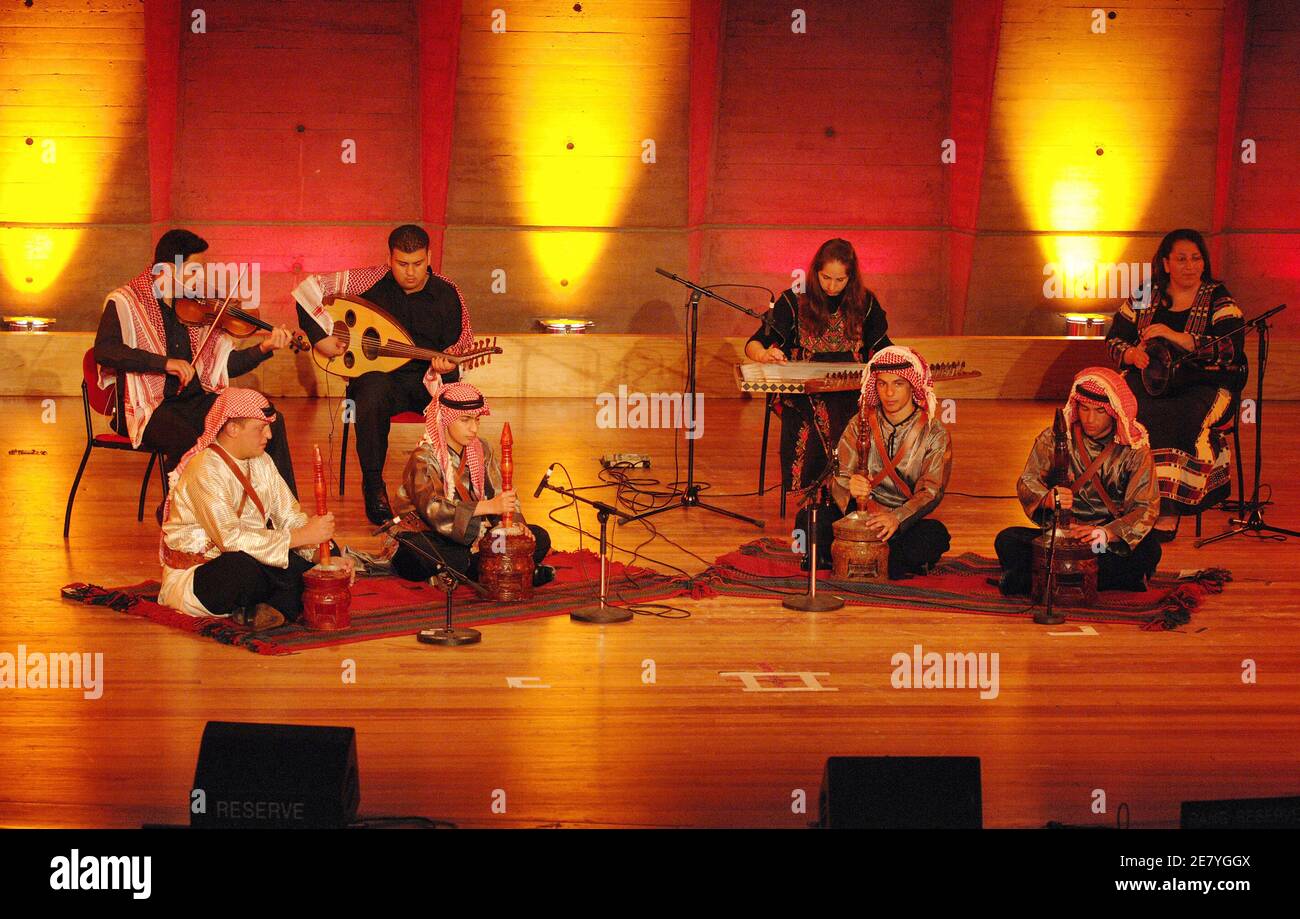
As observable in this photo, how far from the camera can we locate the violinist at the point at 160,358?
6824 millimetres

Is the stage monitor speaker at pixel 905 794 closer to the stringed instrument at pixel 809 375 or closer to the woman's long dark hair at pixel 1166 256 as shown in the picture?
the stringed instrument at pixel 809 375

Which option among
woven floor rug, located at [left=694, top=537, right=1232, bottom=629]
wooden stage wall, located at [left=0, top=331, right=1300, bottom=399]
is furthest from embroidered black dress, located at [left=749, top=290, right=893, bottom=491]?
wooden stage wall, located at [left=0, top=331, right=1300, bottom=399]

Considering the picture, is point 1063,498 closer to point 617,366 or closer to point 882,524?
point 882,524

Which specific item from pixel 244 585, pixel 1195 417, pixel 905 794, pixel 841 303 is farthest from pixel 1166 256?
pixel 905 794

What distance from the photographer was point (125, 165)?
1295cm

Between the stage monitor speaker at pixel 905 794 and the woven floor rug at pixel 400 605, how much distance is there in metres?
2.49

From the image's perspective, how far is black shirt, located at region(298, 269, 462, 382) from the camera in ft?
24.3

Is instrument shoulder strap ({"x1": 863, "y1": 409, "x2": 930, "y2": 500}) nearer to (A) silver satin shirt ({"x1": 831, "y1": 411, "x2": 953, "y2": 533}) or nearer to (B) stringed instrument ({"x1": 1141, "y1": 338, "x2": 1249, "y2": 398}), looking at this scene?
(A) silver satin shirt ({"x1": 831, "y1": 411, "x2": 953, "y2": 533})

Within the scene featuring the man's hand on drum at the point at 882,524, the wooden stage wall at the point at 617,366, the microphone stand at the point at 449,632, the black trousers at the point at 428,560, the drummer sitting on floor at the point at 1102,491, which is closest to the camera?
the microphone stand at the point at 449,632

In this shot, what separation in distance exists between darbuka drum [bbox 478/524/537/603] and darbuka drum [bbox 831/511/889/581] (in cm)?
129

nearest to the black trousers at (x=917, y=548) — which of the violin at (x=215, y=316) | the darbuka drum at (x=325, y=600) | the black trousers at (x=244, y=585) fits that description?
the darbuka drum at (x=325, y=600)

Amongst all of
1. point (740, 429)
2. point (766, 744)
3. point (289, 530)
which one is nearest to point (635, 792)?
point (766, 744)
